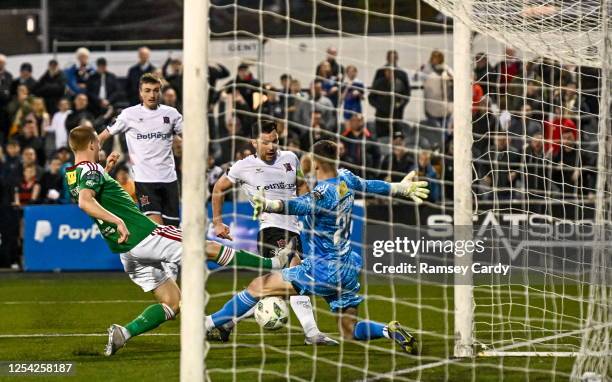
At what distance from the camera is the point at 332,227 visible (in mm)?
9109

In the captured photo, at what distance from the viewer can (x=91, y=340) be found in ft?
34.5

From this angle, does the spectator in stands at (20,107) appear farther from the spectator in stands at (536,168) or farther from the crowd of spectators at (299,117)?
the spectator in stands at (536,168)

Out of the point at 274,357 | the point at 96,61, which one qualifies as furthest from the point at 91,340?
the point at 96,61

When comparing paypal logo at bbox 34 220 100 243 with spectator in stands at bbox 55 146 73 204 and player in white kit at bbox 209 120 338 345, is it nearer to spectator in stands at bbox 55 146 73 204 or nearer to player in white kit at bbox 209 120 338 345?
spectator in stands at bbox 55 146 73 204

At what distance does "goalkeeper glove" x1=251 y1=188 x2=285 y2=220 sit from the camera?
783 cm

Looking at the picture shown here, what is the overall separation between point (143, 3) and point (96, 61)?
328cm

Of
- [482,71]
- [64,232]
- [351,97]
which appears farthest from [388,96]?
[482,71]

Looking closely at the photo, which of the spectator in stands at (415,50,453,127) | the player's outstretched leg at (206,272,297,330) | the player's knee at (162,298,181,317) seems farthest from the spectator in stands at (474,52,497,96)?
the spectator in stands at (415,50,453,127)

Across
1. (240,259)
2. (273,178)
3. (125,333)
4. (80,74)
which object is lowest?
(125,333)

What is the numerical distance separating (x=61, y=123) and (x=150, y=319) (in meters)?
12.0

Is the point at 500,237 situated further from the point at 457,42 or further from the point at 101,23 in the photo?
the point at 101,23

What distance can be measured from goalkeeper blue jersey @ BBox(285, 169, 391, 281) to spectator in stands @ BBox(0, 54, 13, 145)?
13.5 m

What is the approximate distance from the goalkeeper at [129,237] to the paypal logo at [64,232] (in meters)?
9.21

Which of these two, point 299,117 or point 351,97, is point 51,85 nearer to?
point 299,117
